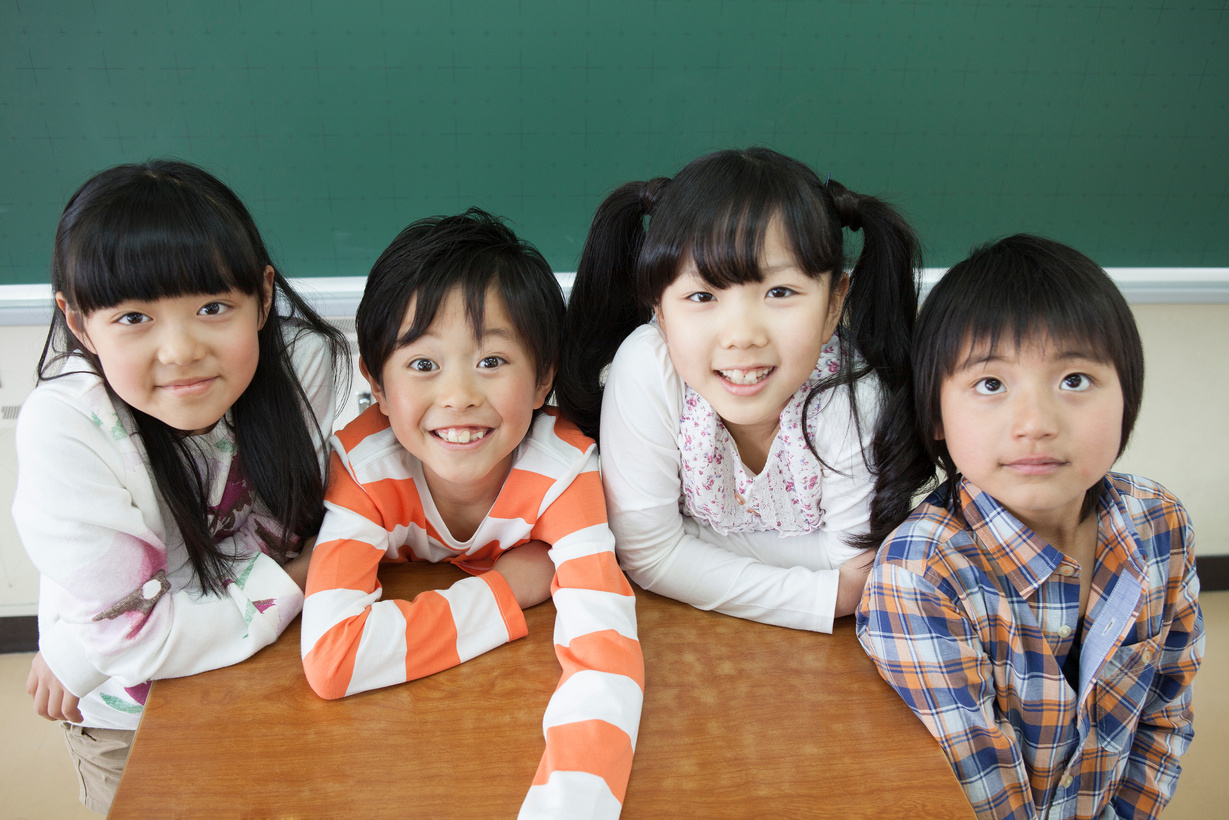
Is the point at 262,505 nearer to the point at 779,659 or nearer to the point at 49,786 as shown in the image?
the point at 779,659

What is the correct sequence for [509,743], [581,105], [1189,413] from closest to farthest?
[509,743], [581,105], [1189,413]

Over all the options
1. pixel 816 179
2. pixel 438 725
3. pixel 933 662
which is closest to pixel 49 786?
pixel 438 725

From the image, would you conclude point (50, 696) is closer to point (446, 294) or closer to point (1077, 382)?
point (446, 294)

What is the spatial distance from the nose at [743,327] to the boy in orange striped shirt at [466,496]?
9.3 inches

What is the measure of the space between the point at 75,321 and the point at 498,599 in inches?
23.1

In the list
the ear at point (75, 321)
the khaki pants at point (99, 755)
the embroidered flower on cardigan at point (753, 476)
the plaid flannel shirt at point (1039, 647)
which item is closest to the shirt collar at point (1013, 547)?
the plaid flannel shirt at point (1039, 647)

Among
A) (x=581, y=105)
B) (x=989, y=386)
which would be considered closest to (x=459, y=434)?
(x=989, y=386)

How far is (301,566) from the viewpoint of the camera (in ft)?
3.28

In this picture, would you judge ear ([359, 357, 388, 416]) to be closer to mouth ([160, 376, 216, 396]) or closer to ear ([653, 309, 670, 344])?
mouth ([160, 376, 216, 396])

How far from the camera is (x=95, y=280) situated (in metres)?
0.83

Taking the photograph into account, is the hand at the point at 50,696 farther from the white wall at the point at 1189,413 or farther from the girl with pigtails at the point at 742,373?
the white wall at the point at 1189,413

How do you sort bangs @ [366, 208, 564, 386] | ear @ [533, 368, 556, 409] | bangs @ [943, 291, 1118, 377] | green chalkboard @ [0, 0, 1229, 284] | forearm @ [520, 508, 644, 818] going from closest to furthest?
forearm @ [520, 508, 644, 818], bangs @ [943, 291, 1118, 377], bangs @ [366, 208, 564, 386], ear @ [533, 368, 556, 409], green chalkboard @ [0, 0, 1229, 284]

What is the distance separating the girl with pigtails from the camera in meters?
0.93

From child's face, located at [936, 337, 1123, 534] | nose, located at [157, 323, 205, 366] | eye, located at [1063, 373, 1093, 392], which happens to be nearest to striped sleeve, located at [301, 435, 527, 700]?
nose, located at [157, 323, 205, 366]
